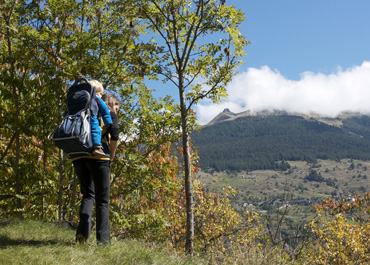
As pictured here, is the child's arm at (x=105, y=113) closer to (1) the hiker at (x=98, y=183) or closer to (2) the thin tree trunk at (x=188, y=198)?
(1) the hiker at (x=98, y=183)

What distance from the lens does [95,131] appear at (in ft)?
14.5

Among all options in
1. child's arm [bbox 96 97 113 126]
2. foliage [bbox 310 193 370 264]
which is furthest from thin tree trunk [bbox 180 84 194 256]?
foliage [bbox 310 193 370 264]

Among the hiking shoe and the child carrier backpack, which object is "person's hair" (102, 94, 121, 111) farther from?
the hiking shoe

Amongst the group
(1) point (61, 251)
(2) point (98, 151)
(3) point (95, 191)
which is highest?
(2) point (98, 151)

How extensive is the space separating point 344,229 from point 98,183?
19936mm

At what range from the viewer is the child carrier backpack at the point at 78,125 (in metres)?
4.25

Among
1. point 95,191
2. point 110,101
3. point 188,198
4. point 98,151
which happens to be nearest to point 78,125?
point 98,151

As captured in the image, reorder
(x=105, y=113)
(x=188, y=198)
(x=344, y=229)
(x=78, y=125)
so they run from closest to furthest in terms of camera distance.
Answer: (x=78, y=125) < (x=105, y=113) < (x=188, y=198) < (x=344, y=229)

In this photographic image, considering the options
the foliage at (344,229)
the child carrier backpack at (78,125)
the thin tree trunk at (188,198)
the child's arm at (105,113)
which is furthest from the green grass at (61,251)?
the foliage at (344,229)

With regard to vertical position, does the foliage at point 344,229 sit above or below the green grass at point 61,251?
below

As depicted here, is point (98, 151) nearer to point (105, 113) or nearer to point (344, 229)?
point (105, 113)

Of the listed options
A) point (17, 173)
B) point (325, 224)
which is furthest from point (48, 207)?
point (325, 224)

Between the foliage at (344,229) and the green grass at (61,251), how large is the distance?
1161 cm

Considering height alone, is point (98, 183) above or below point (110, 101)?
below
